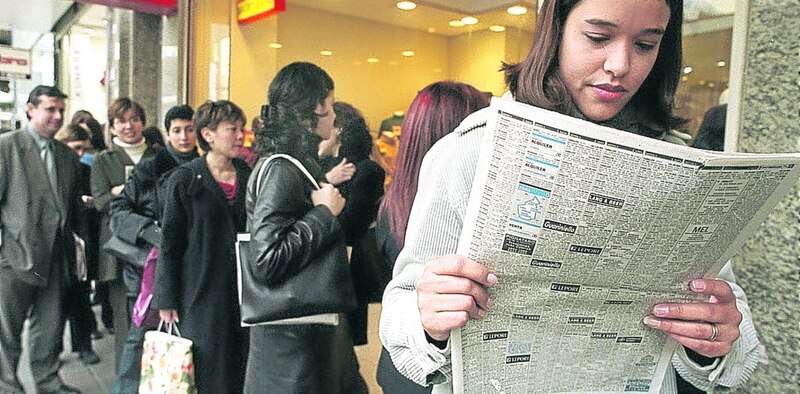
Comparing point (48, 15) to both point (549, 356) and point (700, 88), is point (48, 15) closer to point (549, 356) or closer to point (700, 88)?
point (700, 88)

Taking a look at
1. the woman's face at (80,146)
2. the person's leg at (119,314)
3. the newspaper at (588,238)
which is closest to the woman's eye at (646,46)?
the newspaper at (588,238)

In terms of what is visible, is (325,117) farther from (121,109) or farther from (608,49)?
(121,109)

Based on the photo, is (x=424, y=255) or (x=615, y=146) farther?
(x=424, y=255)

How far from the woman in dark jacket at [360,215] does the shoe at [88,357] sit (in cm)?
285

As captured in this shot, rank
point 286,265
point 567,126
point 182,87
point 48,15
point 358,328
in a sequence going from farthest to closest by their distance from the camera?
point 48,15 < point 182,87 < point 358,328 < point 286,265 < point 567,126

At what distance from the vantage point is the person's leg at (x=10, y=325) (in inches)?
155

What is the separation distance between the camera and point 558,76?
1062 mm

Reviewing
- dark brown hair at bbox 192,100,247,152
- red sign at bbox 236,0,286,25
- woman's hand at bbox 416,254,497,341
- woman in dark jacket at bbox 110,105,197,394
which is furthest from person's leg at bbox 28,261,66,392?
woman's hand at bbox 416,254,497,341

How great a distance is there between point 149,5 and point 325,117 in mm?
4599

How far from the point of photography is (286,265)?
231 cm

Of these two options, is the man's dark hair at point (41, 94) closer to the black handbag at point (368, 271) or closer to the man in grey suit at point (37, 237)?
the man in grey suit at point (37, 237)

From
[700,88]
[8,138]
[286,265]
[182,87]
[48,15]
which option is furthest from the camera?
[48,15]

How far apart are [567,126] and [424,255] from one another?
12.3 inches

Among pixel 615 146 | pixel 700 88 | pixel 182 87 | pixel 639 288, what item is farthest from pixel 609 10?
pixel 182 87
